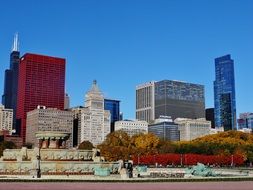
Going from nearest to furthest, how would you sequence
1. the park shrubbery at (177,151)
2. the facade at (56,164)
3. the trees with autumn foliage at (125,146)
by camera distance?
the facade at (56,164) → the park shrubbery at (177,151) → the trees with autumn foliage at (125,146)

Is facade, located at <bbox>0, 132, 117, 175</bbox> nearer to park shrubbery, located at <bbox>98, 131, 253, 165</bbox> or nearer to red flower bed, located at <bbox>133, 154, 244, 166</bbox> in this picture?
red flower bed, located at <bbox>133, 154, 244, 166</bbox>

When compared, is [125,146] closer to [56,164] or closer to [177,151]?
[177,151]

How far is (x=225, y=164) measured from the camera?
341 ft

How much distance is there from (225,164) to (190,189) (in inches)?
2829

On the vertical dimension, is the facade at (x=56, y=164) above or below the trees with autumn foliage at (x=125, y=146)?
below

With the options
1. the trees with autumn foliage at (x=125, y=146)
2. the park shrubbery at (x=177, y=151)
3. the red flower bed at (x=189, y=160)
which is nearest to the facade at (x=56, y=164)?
the red flower bed at (x=189, y=160)

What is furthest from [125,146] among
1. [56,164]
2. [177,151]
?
[56,164]

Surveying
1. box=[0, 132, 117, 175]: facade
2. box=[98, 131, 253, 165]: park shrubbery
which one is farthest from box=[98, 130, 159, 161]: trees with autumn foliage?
box=[0, 132, 117, 175]: facade

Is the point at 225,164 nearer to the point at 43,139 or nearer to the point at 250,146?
the point at 250,146

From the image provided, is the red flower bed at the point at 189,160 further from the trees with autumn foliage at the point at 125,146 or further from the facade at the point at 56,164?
the facade at the point at 56,164

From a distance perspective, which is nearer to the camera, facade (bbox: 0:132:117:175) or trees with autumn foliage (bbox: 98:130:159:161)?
facade (bbox: 0:132:117:175)

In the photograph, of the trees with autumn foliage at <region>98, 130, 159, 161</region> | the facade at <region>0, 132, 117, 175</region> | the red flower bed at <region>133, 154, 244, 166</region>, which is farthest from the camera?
the trees with autumn foliage at <region>98, 130, 159, 161</region>

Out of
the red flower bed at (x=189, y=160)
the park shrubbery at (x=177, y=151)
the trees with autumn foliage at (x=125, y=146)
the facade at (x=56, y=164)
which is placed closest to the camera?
the facade at (x=56, y=164)

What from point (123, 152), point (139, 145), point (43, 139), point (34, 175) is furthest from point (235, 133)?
point (34, 175)
